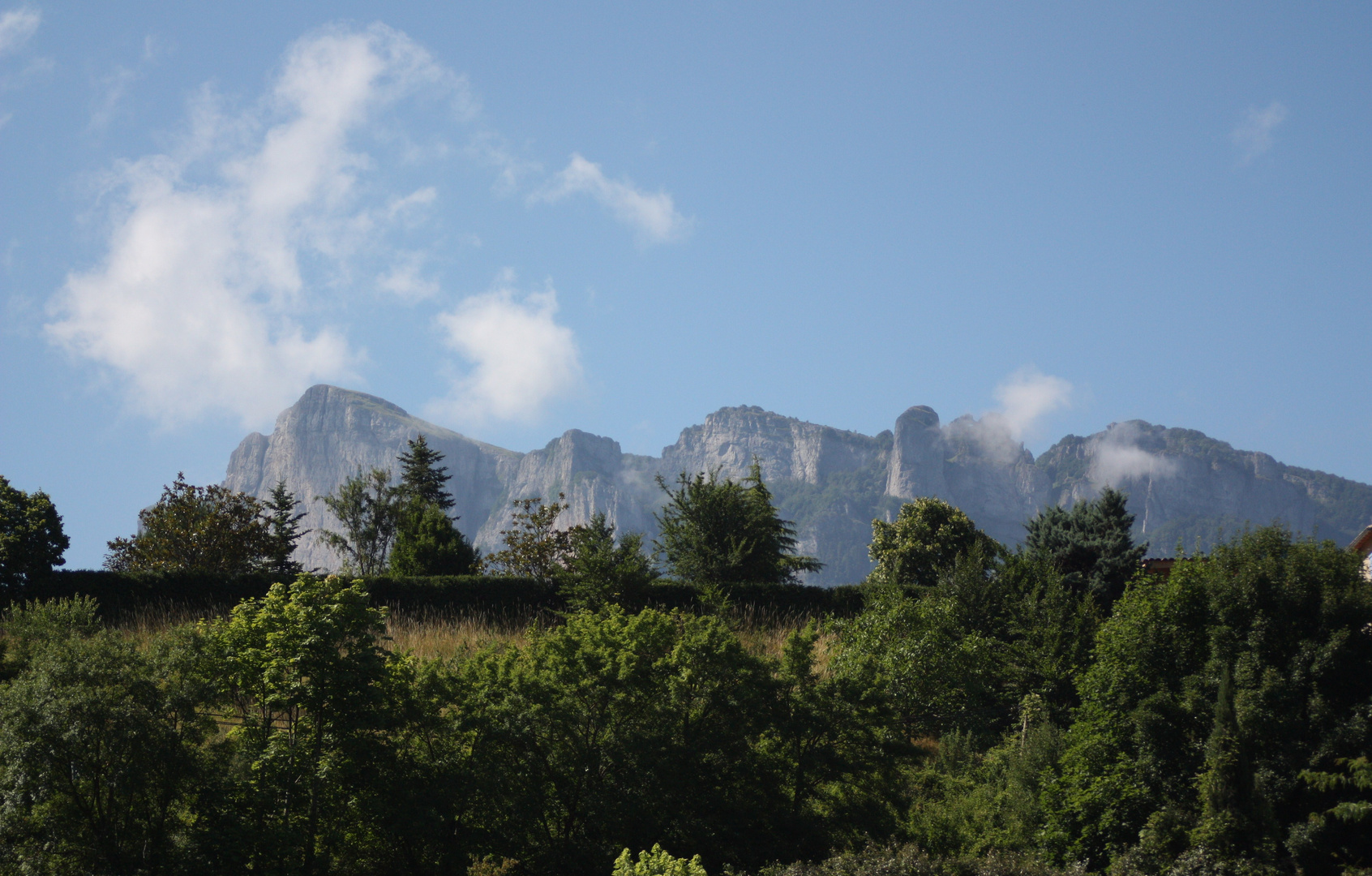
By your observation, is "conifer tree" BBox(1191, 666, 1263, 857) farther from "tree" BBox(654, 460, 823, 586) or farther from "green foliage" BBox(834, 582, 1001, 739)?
"tree" BBox(654, 460, 823, 586)

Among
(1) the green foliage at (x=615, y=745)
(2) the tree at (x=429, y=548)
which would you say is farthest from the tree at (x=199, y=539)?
(1) the green foliage at (x=615, y=745)

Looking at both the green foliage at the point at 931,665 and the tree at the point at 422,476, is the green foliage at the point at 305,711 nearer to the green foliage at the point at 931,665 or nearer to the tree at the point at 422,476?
the green foliage at the point at 931,665

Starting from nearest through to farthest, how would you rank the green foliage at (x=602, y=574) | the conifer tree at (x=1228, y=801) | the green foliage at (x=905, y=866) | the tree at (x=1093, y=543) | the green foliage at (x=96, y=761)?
the green foliage at (x=96, y=761)
the green foliage at (x=905, y=866)
the conifer tree at (x=1228, y=801)
the green foliage at (x=602, y=574)
the tree at (x=1093, y=543)

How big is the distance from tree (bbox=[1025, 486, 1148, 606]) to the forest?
13503 millimetres

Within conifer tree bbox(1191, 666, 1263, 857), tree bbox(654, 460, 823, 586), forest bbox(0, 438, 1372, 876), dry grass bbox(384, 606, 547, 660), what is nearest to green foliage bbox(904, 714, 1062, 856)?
forest bbox(0, 438, 1372, 876)

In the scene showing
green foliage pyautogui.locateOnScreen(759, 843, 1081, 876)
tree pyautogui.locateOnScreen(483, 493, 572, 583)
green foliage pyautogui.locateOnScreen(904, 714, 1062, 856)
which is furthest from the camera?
tree pyautogui.locateOnScreen(483, 493, 572, 583)

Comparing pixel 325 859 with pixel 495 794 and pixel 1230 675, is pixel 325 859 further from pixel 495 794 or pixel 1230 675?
pixel 1230 675

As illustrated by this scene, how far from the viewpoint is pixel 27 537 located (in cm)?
1975

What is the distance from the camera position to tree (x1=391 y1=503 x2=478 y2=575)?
26859 mm

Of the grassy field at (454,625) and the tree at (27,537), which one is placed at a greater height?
the tree at (27,537)

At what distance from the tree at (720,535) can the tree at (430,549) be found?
5815 millimetres

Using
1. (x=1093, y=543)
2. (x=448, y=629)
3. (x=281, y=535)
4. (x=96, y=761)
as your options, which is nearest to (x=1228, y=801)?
(x=96, y=761)

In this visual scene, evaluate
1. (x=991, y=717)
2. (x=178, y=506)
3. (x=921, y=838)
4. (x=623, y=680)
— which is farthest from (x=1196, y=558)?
(x=178, y=506)

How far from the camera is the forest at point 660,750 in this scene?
7.47 m
